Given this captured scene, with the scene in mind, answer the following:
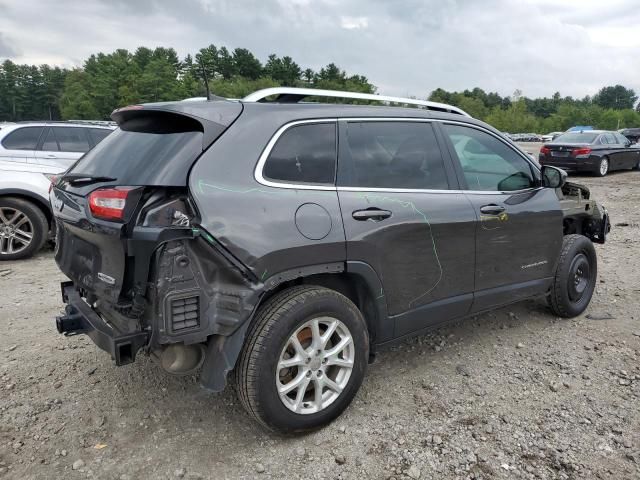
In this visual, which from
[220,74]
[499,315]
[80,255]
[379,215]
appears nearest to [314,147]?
[379,215]

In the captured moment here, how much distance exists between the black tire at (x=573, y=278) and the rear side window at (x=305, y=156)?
2583 millimetres

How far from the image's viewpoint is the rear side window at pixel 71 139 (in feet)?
24.9

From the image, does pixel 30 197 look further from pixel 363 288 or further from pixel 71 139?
pixel 363 288

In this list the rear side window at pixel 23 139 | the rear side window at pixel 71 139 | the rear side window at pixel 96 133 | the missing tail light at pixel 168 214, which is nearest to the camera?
the missing tail light at pixel 168 214

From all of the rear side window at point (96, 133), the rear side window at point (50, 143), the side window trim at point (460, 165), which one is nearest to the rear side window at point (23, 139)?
the rear side window at point (50, 143)

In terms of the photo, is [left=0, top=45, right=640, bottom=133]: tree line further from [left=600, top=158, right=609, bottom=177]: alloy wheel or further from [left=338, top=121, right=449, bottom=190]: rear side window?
[left=338, top=121, right=449, bottom=190]: rear side window

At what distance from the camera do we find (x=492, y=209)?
11.9ft

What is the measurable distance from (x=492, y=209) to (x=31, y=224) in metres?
5.80

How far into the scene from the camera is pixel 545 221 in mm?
4098

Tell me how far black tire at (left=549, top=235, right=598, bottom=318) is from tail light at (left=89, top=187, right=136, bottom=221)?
11.8ft

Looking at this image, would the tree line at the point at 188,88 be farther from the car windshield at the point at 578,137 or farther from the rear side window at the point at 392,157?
the rear side window at the point at 392,157

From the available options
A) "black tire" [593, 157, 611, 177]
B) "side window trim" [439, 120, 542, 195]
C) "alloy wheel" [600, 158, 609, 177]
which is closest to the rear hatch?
"side window trim" [439, 120, 542, 195]

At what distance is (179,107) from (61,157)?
18.5 feet

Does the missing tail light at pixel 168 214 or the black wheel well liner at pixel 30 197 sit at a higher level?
the missing tail light at pixel 168 214
